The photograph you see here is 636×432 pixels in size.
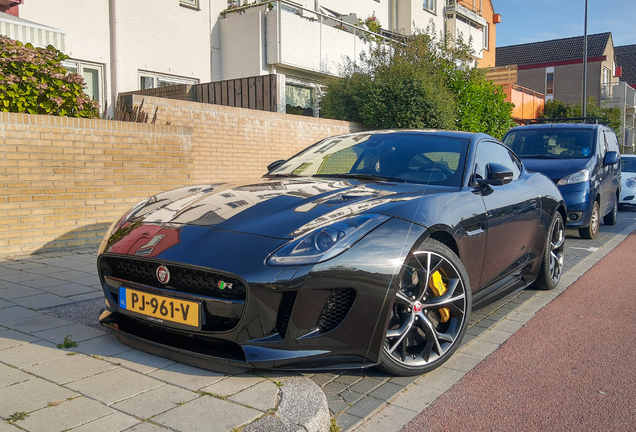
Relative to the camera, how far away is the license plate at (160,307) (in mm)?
2924

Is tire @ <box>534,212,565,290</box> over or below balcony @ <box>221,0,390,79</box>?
below

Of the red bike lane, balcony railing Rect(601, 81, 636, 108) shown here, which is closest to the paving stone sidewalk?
the red bike lane

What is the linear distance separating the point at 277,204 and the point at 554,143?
751 cm

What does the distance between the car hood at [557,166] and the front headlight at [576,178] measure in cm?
5

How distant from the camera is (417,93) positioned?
14.0m

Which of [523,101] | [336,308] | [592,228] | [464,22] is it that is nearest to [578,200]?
[592,228]

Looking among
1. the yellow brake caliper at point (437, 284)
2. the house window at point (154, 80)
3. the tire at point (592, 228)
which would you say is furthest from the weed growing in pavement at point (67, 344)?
the house window at point (154, 80)

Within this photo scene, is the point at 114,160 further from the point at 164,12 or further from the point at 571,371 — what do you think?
the point at 164,12

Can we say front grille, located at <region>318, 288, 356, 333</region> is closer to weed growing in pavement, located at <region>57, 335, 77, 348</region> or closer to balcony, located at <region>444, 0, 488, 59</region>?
weed growing in pavement, located at <region>57, 335, 77, 348</region>

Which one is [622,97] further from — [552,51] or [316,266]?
[316,266]

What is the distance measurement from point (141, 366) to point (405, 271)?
1549mm

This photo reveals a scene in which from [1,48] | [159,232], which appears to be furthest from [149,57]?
[159,232]

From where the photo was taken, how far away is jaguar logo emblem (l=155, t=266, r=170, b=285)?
9.95 feet

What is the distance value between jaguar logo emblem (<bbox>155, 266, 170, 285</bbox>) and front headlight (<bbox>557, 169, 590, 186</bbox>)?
7232 mm
